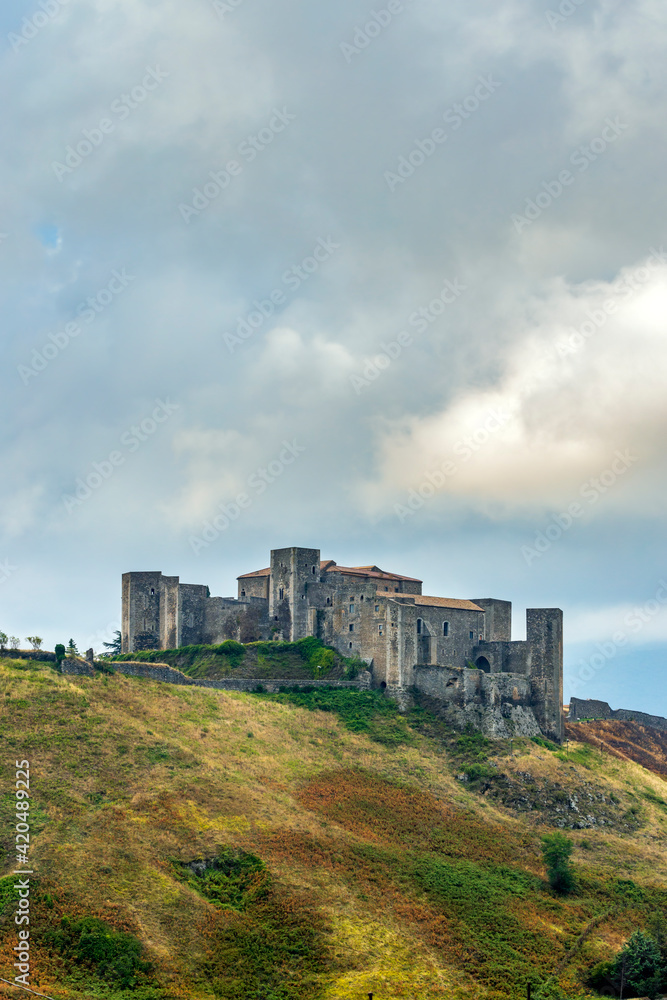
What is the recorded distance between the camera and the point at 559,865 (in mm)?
50781

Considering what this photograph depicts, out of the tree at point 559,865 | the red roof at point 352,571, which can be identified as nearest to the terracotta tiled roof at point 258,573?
the red roof at point 352,571

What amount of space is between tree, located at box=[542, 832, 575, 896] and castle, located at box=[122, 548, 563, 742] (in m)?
16.3

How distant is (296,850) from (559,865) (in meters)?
14.5

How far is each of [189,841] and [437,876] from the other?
1284cm

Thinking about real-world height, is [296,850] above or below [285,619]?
below

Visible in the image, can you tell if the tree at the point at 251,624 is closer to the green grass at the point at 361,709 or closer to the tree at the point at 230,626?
the tree at the point at 230,626

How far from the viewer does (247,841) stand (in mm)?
46469

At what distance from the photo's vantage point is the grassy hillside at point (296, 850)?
38.3 meters

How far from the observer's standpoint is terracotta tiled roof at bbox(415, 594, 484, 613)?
77.3 m

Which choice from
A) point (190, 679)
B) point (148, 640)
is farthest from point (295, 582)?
point (190, 679)

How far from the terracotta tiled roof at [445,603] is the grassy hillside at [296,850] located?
12.1 metres

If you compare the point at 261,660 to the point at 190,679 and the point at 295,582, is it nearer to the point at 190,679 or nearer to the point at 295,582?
the point at 295,582

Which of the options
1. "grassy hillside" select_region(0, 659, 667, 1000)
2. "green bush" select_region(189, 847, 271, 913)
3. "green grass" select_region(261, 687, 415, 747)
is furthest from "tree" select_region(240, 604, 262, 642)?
"green bush" select_region(189, 847, 271, 913)

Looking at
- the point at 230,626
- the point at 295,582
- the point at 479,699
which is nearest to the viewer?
the point at 479,699
